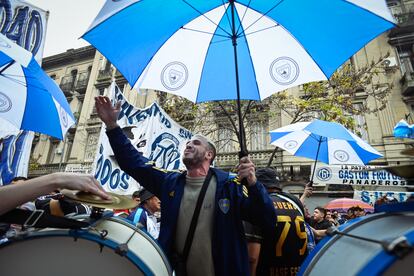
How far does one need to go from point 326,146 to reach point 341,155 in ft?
1.20

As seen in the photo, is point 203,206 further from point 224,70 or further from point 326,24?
point 326,24

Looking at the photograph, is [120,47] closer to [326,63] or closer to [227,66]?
[227,66]

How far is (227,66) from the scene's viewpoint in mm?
2904

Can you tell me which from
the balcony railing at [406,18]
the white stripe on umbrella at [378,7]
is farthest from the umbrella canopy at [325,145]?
the balcony railing at [406,18]

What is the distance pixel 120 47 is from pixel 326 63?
6.72 feet

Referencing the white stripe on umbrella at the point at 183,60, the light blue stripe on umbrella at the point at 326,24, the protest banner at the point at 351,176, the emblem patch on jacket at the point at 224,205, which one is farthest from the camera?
the protest banner at the point at 351,176

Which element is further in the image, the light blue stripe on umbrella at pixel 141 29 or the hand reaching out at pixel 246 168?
the light blue stripe on umbrella at pixel 141 29

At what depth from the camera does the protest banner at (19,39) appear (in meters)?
4.61

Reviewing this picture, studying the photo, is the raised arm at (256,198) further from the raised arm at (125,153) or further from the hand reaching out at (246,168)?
the raised arm at (125,153)

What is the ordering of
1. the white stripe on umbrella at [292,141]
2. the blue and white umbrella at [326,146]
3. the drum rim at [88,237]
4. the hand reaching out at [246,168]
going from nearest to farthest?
the drum rim at [88,237] < the hand reaching out at [246,168] < the blue and white umbrella at [326,146] < the white stripe on umbrella at [292,141]

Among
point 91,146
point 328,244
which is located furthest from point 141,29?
point 91,146

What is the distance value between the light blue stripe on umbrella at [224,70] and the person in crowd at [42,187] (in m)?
1.95

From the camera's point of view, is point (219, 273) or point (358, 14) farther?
point (358, 14)

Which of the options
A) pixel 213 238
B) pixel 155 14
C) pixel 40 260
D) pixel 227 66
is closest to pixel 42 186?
pixel 40 260
